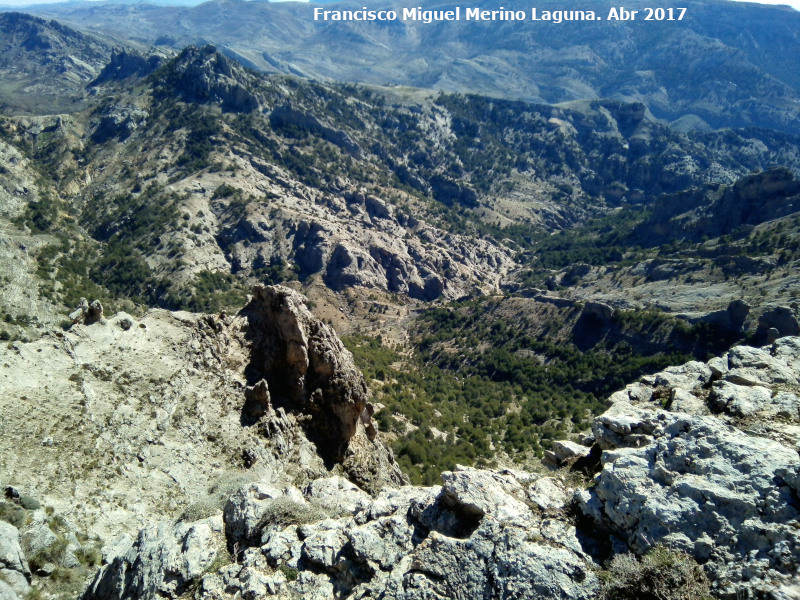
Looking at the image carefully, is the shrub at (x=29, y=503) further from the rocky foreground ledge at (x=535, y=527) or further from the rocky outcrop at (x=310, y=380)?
the rocky outcrop at (x=310, y=380)

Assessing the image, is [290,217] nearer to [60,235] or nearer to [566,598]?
[60,235]

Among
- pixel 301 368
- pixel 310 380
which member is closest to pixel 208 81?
pixel 310 380

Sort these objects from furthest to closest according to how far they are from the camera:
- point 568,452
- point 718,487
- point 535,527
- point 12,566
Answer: point 568,452 → point 12,566 → point 535,527 → point 718,487

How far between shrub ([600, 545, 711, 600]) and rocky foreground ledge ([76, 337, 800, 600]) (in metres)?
0.33

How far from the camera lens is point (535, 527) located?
1260 cm

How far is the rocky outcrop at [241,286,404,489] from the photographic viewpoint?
29438 mm

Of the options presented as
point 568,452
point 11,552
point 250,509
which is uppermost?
point 568,452

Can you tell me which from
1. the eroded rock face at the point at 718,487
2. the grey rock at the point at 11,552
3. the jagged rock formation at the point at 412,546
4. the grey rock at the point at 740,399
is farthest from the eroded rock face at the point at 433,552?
the grey rock at the point at 11,552

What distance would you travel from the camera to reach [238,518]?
15875mm

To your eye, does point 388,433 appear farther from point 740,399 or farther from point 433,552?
point 433,552

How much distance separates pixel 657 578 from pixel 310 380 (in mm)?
24211

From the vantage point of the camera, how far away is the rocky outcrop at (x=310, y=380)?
96.6 ft

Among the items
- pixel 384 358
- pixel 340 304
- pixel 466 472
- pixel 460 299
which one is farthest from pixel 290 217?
pixel 466 472

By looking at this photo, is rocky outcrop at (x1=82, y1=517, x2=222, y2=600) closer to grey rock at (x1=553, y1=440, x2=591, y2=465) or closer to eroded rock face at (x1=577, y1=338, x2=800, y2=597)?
eroded rock face at (x1=577, y1=338, x2=800, y2=597)
